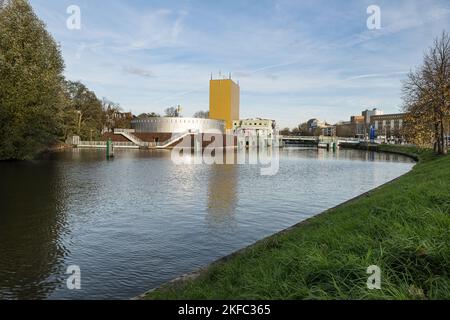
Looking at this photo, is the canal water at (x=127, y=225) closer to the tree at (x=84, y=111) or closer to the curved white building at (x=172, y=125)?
the tree at (x=84, y=111)

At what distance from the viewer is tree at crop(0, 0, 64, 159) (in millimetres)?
36125

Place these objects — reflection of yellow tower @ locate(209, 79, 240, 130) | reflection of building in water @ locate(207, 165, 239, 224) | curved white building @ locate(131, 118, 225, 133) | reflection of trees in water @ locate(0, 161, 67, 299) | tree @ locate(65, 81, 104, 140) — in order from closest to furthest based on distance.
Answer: reflection of trees in water @ locate(0, 161, 67, 299) → reflection of building in water @ locate(207, 165, 239, 224) → tree @ locate(65, 81, 104, 140) → curved white building @ locate(131, 118, 225, 133) → reflection of yellow tower @ locate(209, 79, 240, 130)

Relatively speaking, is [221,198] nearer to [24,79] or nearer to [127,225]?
[127,225]

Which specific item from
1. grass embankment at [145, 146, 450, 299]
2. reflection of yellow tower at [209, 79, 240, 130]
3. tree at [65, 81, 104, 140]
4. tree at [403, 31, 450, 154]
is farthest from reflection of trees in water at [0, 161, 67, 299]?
reflection of yellow tower at [209, 79, 240, 130]

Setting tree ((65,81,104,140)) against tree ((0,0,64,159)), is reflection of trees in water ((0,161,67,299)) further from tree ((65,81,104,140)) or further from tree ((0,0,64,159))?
tree ((65,81,104,140))

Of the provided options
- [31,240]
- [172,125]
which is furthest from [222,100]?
[31,240]

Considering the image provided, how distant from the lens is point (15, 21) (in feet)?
120

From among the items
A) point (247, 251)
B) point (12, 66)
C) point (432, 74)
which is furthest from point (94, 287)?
point (432, 74)

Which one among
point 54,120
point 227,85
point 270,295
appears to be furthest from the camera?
point 227,85

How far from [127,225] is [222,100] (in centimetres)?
13817

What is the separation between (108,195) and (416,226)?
63.1 feet

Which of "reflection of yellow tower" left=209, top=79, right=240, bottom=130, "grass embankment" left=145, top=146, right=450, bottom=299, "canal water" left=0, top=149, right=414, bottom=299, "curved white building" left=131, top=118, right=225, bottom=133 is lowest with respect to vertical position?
"canal water" left=0, top=149, right=414, bottom=299

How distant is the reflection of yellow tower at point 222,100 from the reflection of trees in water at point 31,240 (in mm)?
126977

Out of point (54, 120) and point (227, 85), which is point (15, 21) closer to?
point (54, 120)
